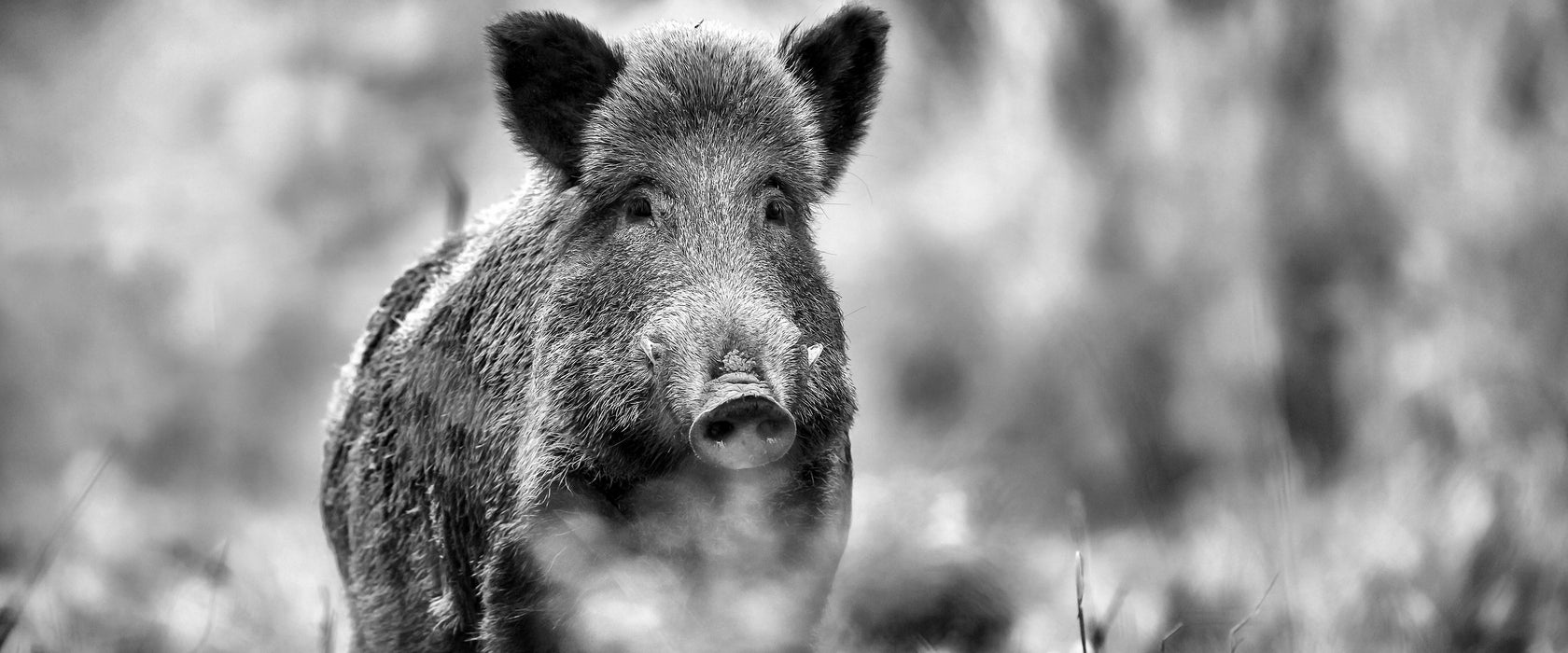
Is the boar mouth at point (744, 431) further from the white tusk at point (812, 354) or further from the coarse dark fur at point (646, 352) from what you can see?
the white tusk at point (812, 354)

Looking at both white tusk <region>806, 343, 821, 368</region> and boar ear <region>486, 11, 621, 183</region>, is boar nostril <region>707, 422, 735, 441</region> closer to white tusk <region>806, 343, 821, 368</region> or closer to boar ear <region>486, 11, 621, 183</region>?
white tusk <region>806, 343, 821, 368</region>

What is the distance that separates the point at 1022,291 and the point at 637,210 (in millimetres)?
5997

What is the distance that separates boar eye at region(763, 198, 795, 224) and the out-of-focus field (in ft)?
8.07

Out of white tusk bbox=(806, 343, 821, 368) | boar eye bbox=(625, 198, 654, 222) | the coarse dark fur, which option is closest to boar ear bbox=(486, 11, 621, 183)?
the coarse dark fur

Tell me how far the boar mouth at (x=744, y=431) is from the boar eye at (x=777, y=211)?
782 millimetres

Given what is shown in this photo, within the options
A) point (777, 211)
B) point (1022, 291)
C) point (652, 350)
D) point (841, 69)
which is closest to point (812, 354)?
point (652, 350)

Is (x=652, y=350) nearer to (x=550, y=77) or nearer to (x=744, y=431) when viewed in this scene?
(x=744, y=431)

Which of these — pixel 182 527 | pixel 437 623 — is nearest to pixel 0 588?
pixel 182 527

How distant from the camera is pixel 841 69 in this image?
3639mm

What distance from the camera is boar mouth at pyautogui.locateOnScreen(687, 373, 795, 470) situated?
271 cm

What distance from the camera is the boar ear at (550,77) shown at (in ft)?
11.2

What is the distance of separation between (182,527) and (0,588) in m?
1.84

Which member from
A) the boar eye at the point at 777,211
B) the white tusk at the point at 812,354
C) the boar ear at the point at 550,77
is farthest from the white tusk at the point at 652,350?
the boar ear at the point at 550,77

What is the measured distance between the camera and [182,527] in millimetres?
8633
